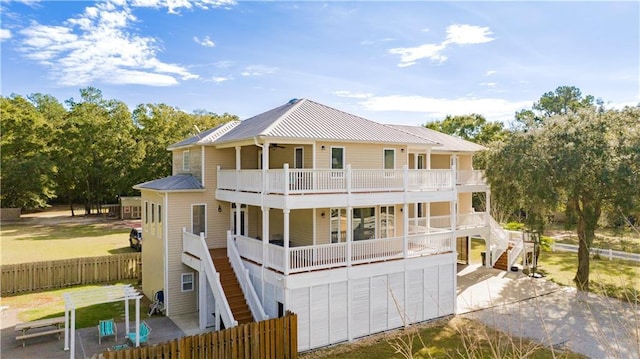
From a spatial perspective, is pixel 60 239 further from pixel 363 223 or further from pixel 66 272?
pixel 363 223

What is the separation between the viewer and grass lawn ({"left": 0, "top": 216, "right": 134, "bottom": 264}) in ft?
93.8

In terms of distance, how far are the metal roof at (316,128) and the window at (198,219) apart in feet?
11.1

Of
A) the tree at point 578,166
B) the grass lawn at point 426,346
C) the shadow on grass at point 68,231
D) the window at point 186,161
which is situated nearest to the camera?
the grass lawn at point 426,346

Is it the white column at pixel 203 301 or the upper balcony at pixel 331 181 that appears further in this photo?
the white column at pixel 203 301

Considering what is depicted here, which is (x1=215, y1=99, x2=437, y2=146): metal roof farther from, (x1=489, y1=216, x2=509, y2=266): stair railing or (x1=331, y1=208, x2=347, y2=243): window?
(x1=489, y1=216, x2=509, y2=266): stair railing

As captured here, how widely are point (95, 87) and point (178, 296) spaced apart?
43.7 metres

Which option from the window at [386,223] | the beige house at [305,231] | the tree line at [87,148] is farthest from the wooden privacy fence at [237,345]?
the tree line at [87,148]

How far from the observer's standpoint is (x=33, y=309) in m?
18.9

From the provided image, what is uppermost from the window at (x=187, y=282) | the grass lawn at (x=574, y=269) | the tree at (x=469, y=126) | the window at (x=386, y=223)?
the tree at (x=469, y=126)

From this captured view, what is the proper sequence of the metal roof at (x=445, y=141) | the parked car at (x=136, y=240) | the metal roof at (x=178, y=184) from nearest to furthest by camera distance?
the metal roof at (x=178, y=184) → the metal roof at (x=445, y=141) → the parked car at (x=136, y=240)

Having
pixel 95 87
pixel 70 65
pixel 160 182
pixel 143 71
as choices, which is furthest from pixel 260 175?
pixel 95 87

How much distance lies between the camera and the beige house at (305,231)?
15.0m

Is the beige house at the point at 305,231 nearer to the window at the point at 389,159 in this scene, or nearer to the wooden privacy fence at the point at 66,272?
the window at the point at 389,159

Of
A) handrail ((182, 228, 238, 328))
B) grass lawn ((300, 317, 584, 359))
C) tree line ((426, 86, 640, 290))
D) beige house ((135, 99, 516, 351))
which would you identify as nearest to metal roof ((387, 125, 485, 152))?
tree line ((426, 86, 640, 290))
